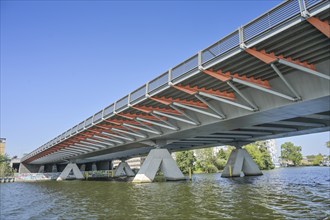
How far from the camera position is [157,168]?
35.6 m

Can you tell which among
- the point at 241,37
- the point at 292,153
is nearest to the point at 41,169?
the point at 241,37

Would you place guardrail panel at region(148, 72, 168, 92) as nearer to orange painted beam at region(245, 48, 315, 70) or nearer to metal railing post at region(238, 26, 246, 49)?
metal railing post at region(238, 26, 246, 49)

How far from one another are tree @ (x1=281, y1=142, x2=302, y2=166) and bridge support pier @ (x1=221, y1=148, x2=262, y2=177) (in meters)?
154

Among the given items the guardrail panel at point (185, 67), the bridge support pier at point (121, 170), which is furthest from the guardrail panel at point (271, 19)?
the bridge support pier at point (121, 170)

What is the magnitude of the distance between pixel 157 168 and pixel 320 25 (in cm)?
2793

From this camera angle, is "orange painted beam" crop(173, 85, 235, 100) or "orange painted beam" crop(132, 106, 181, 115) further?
"orange painted beam" crop(132, 106, 181, 115)

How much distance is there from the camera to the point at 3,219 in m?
12.7

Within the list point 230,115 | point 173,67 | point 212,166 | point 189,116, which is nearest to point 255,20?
point 173,67

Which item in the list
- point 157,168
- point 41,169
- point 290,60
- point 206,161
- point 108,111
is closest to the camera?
point 290,60

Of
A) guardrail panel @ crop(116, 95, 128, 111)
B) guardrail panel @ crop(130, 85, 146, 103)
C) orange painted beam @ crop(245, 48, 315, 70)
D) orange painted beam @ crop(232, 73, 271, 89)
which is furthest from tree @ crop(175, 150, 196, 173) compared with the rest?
orange painted beam @ crop(245, 48, 315, 70)

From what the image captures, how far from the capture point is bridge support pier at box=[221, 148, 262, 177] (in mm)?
43500

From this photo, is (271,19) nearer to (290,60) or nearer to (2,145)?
(290,60)

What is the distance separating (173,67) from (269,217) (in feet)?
49.3

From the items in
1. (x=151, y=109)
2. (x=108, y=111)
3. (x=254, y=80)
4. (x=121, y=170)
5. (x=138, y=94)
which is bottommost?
(x=121, y=170)
